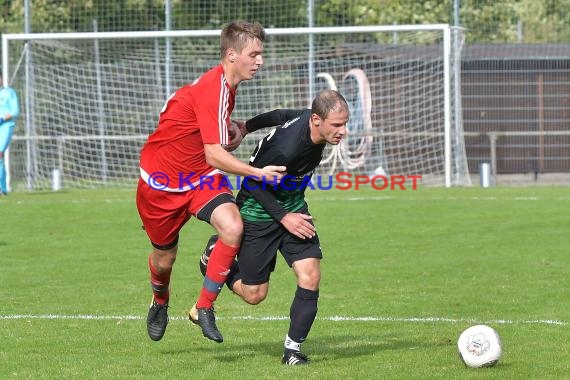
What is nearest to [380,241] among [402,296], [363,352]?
[402,296]

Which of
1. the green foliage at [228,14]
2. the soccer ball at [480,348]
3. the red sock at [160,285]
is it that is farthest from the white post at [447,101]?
the soccer ball at [480,348]

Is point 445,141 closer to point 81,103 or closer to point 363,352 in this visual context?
point 81,103

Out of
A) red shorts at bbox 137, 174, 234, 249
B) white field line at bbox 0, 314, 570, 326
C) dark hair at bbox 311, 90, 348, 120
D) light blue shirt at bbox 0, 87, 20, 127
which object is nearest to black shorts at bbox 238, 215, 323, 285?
red shorts at bbox 137, 174, 234, 249

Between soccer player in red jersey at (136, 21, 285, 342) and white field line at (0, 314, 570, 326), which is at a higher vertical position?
soccer player in red jersey at (136, 21, 285, 342)

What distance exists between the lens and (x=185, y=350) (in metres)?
7.87

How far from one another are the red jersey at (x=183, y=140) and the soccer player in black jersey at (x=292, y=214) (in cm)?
36

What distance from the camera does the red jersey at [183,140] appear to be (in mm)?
7484

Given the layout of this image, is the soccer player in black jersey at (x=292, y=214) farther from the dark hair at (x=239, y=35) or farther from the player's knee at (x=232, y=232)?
the dark hair at (x=239, y=35)

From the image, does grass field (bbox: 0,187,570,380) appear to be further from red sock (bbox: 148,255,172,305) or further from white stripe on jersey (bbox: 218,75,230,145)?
white stripe on jersey (bbox: 218,75,230,145)

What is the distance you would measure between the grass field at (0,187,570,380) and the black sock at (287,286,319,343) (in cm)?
22

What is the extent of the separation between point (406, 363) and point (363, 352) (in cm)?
51

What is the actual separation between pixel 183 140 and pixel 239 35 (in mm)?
773

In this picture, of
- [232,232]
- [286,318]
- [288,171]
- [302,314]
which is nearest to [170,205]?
[232,232]

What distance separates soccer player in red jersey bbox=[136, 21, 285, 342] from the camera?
290 inches
